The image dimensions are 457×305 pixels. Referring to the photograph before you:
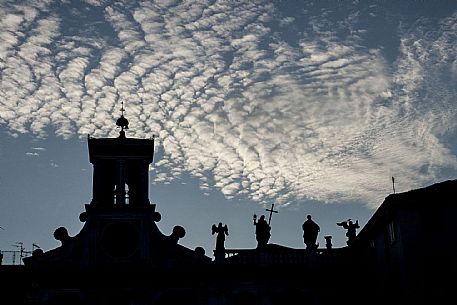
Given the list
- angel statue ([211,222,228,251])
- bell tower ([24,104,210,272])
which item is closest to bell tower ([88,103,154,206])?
bell tower ([24,104,210,272])

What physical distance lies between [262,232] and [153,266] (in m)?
6.47

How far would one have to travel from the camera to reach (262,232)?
39.3 metres

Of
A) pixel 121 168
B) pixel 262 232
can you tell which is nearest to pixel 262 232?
pixel 262 232

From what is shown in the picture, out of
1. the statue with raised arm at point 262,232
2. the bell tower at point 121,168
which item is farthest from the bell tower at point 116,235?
the statue with raised arm at point 262,232

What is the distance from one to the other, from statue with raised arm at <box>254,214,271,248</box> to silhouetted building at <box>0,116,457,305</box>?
0.15 meters

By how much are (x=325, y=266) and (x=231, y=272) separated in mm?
5437

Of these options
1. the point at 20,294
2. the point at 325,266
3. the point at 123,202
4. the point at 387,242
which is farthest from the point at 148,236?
the point at 387,242

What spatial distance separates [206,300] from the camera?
125 ft

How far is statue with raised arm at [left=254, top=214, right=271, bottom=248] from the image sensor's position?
39.2 metres

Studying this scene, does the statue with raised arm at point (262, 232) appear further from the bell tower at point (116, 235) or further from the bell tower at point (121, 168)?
the bell tower at point (121, 168)

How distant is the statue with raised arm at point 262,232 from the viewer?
1545 inches

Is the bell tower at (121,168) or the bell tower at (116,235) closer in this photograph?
the bell tower at (116,235)

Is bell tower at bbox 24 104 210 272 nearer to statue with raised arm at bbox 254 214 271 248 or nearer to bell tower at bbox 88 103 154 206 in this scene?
bell tower at bbox 88 103 154 206

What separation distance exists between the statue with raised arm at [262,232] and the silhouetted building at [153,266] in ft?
0.50
